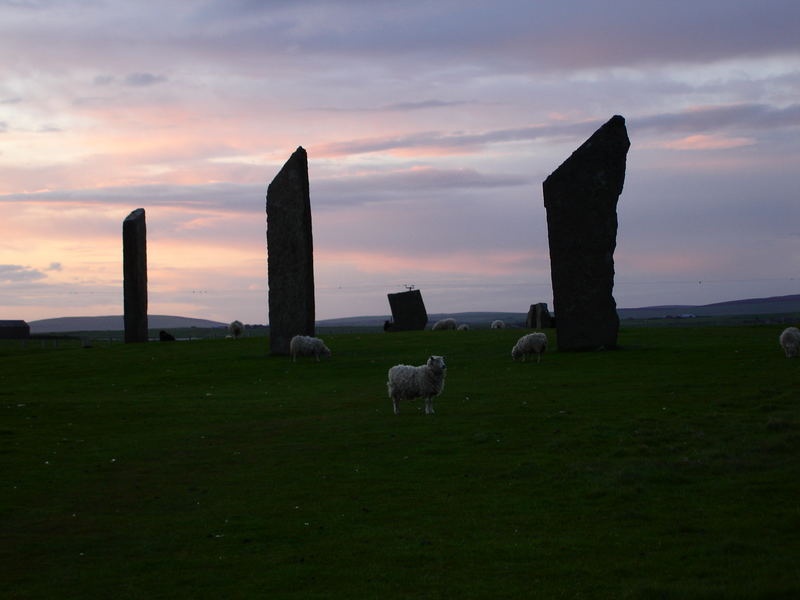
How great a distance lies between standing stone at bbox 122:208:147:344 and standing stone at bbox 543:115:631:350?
25015mm

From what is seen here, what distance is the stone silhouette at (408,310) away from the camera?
5622 centimetres

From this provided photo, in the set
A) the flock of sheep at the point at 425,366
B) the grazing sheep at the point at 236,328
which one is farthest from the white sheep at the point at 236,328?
the flock of sheep at the point at 425,366

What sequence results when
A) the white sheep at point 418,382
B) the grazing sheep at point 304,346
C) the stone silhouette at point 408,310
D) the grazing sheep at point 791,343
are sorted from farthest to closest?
the stone silhouette at point 408,310 → the grazing sheep at point 304,346 → the grazing sheep at point 791,343 → the white sheep at point 418,382

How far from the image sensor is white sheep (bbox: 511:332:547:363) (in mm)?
31703

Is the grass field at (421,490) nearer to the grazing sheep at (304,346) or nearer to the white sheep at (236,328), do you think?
the grazing sheep at (304,346)

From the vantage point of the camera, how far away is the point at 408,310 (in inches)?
2216

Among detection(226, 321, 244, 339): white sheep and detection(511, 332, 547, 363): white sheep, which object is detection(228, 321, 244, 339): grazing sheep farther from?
detection(511, 332, 547, 363): white sheep

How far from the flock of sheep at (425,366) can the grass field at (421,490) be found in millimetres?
642

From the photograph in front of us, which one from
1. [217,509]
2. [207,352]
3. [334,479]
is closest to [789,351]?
[334,479]

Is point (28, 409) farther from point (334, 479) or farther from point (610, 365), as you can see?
point (610, 365)

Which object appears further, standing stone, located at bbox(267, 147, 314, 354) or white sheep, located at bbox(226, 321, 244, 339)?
white sheep, located at bbox(226, 321, 244, 339)

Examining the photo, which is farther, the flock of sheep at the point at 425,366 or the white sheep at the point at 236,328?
the white sheep at the point at 236,328

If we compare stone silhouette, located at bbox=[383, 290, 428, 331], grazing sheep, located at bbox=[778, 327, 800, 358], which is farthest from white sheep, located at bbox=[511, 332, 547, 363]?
stone silhouette, located at bbox=[383, 290, 428, 331]

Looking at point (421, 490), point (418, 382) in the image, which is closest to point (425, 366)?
point (418, 382)
